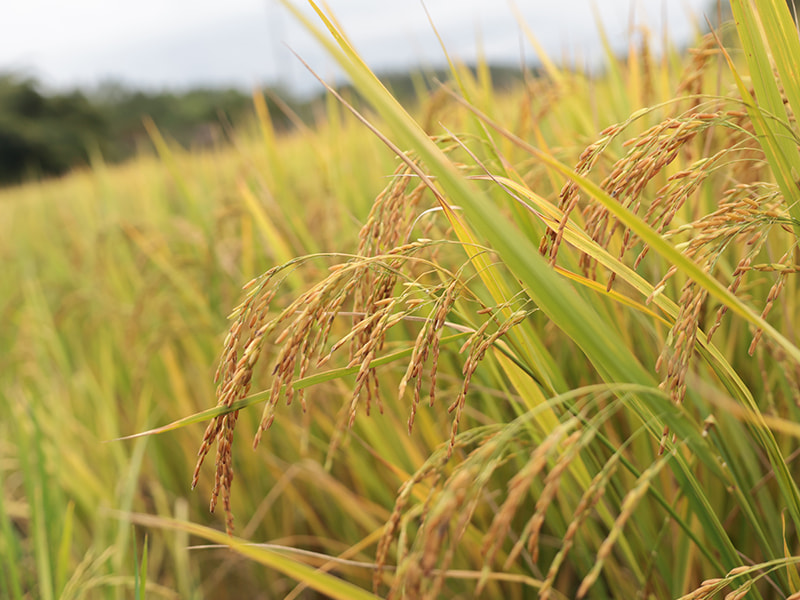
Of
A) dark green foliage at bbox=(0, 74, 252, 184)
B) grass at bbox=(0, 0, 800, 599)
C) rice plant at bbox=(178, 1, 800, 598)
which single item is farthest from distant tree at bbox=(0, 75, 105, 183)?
rice plant at bbox=(178, 1, 800, 598)

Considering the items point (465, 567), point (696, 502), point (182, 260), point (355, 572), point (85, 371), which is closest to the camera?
point (696, 502)

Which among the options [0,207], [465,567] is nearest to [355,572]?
[465,567]

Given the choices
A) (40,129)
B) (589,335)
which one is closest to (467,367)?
(589,335)

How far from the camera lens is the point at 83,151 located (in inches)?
1024

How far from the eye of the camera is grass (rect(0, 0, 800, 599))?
0.58m

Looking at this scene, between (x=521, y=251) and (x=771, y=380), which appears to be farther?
(x=771, y=380)

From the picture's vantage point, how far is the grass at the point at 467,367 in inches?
23.0

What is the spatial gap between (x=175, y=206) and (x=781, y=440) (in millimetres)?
4284

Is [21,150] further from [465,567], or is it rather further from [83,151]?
[465,567]

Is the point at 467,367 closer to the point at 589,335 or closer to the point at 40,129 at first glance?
the point at 589,335

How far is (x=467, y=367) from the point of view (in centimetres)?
59

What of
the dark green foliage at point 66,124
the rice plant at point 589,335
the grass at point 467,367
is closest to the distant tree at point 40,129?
the dark green foliage at point 66,124

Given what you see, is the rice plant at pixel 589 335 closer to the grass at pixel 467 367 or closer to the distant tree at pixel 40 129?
the grass at pixel 467 367

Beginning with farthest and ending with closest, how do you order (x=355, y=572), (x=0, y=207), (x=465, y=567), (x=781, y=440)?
(x=0, y=207)
(x=355, y=572)
(x=465, y=567)
(x=781, y=440)
